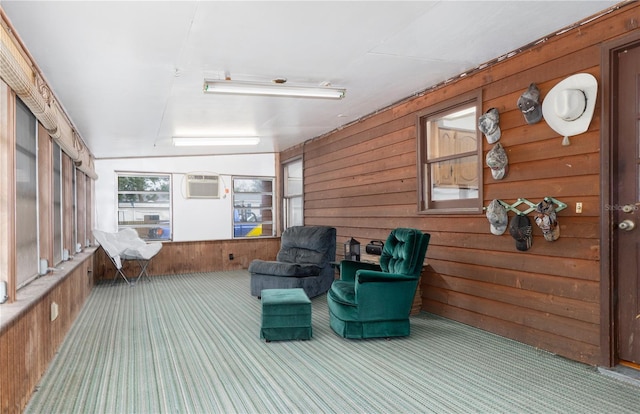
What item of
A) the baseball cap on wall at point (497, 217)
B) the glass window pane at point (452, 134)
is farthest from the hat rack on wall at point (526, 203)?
the glass window pane at point (452, 134)

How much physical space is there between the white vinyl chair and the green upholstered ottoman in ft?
12.1

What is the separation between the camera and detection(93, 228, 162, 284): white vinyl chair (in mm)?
6152

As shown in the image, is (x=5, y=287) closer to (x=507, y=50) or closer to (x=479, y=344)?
(x=479, y=344)

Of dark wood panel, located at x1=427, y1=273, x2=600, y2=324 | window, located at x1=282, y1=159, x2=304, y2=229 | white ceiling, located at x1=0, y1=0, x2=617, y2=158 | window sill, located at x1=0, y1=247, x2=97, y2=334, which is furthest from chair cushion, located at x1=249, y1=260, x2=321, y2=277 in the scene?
window, located at x1=282, y1=159, x2=304, y2=229

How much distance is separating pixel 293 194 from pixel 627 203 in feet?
20.1

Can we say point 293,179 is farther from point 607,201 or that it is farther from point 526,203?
point 607,201

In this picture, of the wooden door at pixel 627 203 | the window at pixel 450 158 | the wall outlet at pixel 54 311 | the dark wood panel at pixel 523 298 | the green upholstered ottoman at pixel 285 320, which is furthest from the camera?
the window at pixel 450 158

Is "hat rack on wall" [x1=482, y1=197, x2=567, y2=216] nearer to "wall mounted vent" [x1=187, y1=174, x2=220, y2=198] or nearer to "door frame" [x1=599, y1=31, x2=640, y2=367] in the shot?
"door frame" [x1=599, y1=31, x2=640, y2=367]

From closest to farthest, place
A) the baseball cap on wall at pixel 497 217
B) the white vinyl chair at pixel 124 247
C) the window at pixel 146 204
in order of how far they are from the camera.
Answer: the baseball cap on wall at pixel 497 217 → the white vinyl chair at pixel 124 247 → the window at pixel 146 204

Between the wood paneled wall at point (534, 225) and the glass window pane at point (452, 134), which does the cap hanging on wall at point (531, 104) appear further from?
the glass window pane at point (452, 134)

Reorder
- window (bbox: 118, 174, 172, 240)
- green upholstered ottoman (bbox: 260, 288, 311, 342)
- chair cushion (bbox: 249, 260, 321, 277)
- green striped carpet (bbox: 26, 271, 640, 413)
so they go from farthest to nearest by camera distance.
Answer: window (bbox: 118, 174, 172, 240) < chair cushion (bbox: 249, 260, 321, 277) < green upholstered ottoman (bbox: 260, 288, 311, 342) < green striped carpet (bbox: 26, 271, 640, 413)

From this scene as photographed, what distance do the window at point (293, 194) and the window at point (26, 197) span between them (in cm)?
484

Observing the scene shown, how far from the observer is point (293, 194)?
A: 325 inches

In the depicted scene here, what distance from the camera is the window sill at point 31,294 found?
6.97ft
